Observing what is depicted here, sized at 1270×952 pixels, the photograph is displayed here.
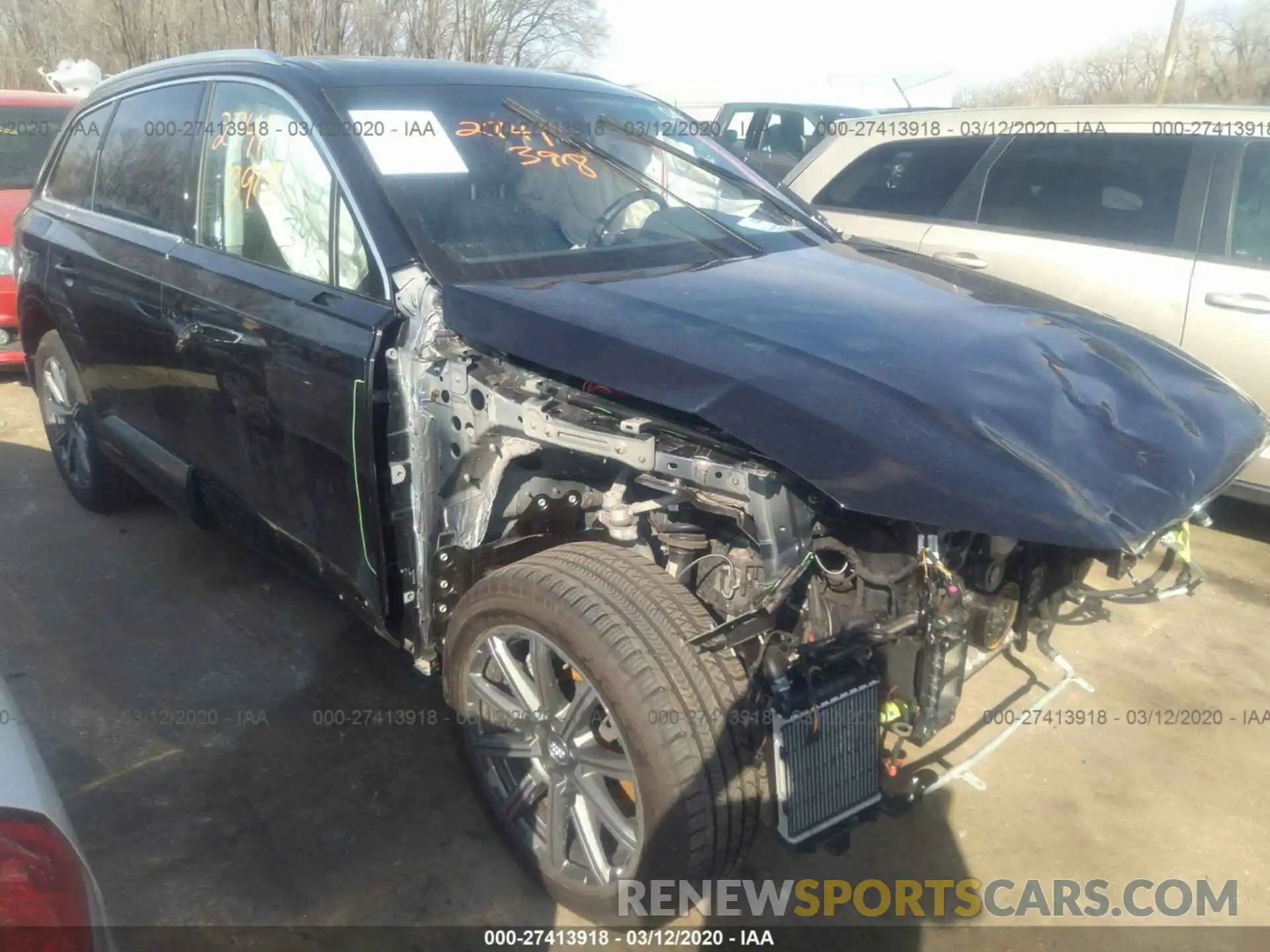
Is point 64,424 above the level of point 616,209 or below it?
below

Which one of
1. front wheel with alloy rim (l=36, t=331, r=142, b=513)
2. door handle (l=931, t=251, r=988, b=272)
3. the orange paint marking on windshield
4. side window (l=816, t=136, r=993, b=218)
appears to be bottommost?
front wheel with alloy rim (l=36, t=331, r=142, b=513)

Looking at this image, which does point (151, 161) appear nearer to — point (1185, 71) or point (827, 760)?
point (827, 760)

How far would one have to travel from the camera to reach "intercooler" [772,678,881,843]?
6.30 feet

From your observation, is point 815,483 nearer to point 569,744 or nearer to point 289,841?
point 569,744

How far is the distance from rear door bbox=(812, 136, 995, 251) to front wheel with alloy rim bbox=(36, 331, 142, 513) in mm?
3842

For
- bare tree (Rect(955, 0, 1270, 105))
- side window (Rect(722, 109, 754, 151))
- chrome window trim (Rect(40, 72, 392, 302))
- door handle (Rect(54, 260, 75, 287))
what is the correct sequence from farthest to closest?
1. bare tree (Rect(955, 0, 1270, 105))
2. side window (Rect(722, 109, 754, 151))
3. door handle (Rect(54, 260, 75, 287))
4. chrome window trim (Rect(40, 72, 392, 302))

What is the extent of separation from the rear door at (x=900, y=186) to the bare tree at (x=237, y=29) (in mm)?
11822

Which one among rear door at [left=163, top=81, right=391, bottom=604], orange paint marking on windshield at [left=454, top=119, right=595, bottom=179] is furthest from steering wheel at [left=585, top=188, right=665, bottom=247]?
rear door at [left=163, top=81, right=391, bottom=604]

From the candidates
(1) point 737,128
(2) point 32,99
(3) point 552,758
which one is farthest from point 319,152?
(1) point 737,128

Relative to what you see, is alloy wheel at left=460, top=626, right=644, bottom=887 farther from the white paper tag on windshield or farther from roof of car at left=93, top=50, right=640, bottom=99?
roof of car at left=93, top=50, right=640, bottom=99

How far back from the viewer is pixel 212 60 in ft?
10.8

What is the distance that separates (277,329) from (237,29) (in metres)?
18.1

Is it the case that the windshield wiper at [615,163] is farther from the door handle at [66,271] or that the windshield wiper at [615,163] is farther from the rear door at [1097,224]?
the rear door at [1097,224]

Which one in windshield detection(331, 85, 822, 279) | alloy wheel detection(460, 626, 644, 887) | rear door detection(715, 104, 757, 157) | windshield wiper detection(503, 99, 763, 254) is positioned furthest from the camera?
rear door detection(715, 104, 757, 157)
